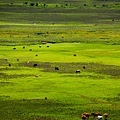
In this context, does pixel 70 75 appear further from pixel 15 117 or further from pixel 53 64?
pixel 15 117

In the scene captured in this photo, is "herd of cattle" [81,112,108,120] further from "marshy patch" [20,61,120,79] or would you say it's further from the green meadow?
"marshy patch" [20,61,120,79]

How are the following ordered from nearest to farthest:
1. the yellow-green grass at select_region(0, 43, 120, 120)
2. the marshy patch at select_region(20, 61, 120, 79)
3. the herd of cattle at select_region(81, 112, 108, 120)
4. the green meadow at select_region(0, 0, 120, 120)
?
the herd of cattle at select_region(81, 112, 108, 120), the yellow-green grass at select_region(0, 43, 120, 120), the green meadow at select_region(0, 0, 120, 120), the marshy patch at select_region(20, 61, 120, 79)

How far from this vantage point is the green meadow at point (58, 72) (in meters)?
28.7

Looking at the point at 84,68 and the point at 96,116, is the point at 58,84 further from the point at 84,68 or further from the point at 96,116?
the point at 96,116

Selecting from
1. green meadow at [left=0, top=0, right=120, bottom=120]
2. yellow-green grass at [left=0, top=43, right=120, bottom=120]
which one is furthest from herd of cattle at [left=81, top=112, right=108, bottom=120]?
yellow-green grass at [left=0, top=43, right=120, bottom=120]

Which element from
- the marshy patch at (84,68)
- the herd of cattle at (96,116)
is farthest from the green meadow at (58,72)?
the herd of cattle at (96,116)

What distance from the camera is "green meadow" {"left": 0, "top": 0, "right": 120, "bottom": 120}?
2873 cm

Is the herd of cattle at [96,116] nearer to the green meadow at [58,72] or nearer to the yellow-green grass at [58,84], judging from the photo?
the green meadow at [58,72]

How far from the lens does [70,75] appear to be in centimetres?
3922

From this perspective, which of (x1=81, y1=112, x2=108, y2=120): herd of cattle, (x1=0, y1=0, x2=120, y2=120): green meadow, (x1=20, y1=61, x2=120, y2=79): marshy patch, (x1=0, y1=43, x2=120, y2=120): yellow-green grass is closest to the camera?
(x1=81, y1=112, x2=108, y2=120): herd of cattle

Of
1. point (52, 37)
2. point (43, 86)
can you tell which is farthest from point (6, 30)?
point (43, 86)

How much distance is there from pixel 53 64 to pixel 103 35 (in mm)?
28229

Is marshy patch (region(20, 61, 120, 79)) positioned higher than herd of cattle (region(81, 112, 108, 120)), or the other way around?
marshy patch (region(20, 61, 120, 79))

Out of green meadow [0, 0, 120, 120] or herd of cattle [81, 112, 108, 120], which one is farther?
green meadow [0, 0, 120, 120]
